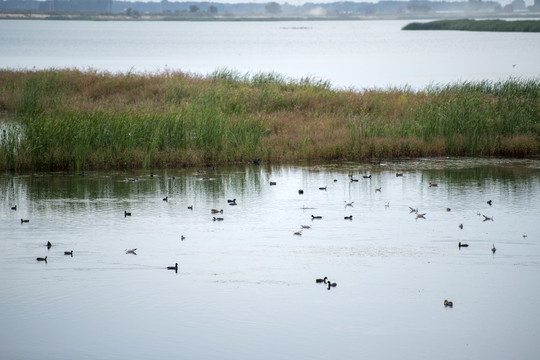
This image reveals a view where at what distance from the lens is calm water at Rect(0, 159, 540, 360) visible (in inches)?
322

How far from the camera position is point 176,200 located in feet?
49.3

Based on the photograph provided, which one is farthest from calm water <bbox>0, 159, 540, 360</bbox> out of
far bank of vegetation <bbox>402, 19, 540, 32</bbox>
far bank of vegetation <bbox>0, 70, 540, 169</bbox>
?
far bank of vegetation <bbox>402, 19, 540, 32</bbox>

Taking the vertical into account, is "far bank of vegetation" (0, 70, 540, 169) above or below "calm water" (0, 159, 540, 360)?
above

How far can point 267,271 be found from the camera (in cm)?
1045

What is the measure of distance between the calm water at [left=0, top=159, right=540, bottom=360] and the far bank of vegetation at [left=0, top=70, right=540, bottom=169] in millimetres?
1960

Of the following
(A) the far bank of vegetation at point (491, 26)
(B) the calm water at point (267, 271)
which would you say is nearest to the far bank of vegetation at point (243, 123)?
(B) the calm water at point (267, 271)

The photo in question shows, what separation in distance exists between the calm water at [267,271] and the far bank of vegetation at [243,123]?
1.96 m

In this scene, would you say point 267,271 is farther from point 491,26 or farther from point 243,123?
point 491,26

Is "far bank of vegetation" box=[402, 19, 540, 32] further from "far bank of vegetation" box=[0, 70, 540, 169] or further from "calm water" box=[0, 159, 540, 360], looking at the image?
"calm water" box=[0, 159, 540, 360]

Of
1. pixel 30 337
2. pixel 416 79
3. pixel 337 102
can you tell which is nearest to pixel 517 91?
pixel 337 102

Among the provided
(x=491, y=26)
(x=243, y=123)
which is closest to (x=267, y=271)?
(x=243, y=123)

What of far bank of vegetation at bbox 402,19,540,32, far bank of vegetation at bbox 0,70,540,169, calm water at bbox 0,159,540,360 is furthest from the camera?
far bank of vegetation at bbox 402,19,540,32

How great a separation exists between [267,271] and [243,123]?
1026 cm

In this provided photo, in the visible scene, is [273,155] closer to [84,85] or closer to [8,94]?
[84,85]
